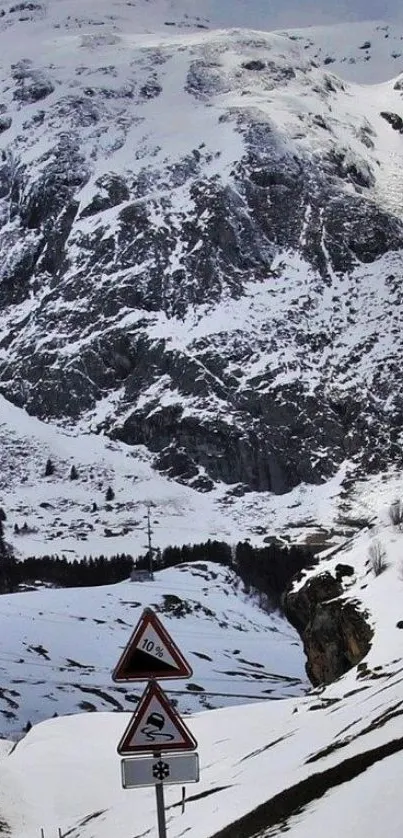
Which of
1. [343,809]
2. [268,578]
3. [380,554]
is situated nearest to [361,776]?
[343,809]

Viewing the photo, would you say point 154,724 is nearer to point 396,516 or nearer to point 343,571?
point 343,571

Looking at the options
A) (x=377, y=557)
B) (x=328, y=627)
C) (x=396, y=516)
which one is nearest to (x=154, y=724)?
(x=328, y=627)

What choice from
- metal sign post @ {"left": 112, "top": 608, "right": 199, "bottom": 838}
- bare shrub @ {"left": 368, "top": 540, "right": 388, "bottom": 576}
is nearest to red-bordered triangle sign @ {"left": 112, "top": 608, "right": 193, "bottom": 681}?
metal sign post @ {"left": 112, "top": 608, "right": 199, "bottom": 838}

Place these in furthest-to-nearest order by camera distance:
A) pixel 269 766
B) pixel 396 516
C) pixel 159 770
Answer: pixel 396 516
pixel 269 766
pixel 159 770

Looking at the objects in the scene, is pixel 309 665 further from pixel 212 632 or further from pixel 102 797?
pixel 212 632

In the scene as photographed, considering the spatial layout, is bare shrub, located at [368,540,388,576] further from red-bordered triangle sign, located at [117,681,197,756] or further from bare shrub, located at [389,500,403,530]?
red-bordered triangle sign, located at [117,681,197,756]

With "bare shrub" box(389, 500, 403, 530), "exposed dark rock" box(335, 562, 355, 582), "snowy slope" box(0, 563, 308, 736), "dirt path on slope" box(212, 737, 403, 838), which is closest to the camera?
"dirt path on slope" box(212, 737, 403, 838)
